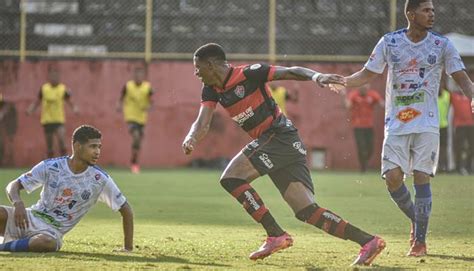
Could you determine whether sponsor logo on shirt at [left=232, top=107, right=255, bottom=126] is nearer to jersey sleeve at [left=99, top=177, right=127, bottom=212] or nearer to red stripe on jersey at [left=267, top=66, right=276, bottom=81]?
red stripe on jersey at [left=267, top=66, right=276, bottom=81]

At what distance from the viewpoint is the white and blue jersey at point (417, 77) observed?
9.18 m

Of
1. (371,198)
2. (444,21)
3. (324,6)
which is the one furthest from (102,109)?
(371,198)

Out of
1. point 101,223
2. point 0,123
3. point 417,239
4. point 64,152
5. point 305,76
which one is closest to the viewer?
point 305,76

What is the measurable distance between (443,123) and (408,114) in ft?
Answer: 51.5

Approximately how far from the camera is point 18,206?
8.73 meters

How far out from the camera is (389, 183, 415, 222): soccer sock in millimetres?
9398

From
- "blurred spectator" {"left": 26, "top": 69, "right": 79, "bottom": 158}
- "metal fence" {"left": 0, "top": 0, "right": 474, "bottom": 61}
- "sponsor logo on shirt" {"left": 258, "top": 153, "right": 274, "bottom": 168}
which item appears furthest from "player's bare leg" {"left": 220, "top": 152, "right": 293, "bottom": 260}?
"metal fence" {"left": 0, "top": 0, "right": 474, "bottom": 61}

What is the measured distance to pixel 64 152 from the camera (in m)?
24.3

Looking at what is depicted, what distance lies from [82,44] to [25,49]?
1370 mm

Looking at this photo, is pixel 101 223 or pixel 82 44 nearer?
pixel 101 223

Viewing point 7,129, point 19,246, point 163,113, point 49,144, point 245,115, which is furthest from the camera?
point 163,113

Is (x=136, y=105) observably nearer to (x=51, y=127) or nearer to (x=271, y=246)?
(x=51, y=127)

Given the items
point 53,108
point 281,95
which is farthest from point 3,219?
point 281,95

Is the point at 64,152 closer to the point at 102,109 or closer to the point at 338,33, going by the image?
the point at 102,109
